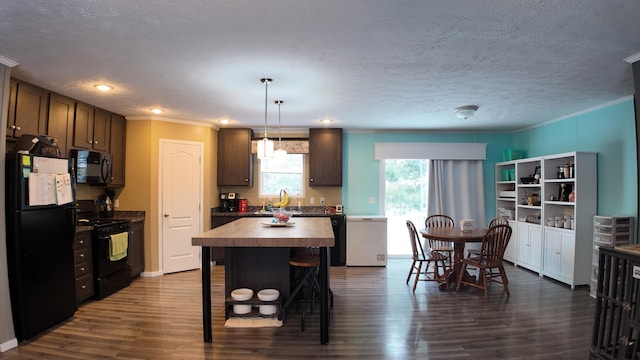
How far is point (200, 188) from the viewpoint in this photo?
199 inches

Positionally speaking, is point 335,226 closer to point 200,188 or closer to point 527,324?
point 200,188

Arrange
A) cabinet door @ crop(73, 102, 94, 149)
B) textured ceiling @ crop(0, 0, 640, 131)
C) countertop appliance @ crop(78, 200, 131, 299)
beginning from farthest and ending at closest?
cabinet door @ crop(73, 102, 94, 149) < countertop appliance @ crop(78, 200, 131, 299) < textured ceiling @ crop(0, 0, 640, 131)

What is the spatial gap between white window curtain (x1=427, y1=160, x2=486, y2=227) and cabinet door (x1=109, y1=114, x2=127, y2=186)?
5122 millimetres

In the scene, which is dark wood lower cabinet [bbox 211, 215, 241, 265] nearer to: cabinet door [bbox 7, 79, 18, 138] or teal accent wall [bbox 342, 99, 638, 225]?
teal accent wall [bbox 342, 99, 638, 225]

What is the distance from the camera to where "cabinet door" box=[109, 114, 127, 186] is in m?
4.41

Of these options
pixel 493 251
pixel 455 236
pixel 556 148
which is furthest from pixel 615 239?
pixel 455 236

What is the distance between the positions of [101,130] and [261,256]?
2.94 meters

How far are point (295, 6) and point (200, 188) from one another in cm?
386

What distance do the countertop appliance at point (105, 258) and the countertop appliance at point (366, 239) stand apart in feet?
10.7

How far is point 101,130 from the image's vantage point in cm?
420

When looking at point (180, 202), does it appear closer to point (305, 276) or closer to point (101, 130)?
point (101, 130)

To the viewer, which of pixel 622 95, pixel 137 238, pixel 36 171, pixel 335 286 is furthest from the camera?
pixel 137 238

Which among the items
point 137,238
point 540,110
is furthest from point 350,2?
point 137,238

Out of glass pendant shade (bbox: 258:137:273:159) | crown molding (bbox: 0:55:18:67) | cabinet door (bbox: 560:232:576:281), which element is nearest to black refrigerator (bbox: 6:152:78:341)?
crown molding (bbox: 0:55:18:67)
